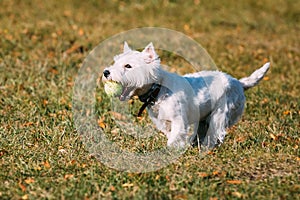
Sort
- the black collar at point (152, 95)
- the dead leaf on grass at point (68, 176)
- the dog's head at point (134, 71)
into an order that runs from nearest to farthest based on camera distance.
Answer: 1. the dead leaf on grass at point (68, 176)
2. the dog's head at point (134, 71)
3. the black collar at point (152, 95)

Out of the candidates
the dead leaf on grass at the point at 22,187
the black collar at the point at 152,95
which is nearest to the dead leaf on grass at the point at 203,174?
the black collar at the point at 152,95

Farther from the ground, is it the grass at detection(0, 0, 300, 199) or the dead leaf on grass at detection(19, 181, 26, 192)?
the grass at detection(0, 0, 300, 199)

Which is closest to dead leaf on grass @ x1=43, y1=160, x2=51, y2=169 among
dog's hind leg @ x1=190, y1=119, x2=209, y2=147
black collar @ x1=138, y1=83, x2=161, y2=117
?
black collar @ x1=138, y1=83, x2=161, y2=117

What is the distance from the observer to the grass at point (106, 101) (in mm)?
4934

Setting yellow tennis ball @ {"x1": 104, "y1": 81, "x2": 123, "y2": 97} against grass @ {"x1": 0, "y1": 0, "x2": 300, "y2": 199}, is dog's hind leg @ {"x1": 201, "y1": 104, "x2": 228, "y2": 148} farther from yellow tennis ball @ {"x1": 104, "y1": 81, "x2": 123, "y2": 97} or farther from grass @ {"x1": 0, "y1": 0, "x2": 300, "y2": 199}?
yellow tennis ball @ {"x1": 104, "y1": 81, "x2": 123, "y2": 97}

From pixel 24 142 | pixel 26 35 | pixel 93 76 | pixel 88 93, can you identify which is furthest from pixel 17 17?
pixel 24 142

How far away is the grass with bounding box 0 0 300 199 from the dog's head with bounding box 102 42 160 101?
72 centimetres

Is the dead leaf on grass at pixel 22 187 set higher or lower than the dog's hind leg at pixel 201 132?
lower

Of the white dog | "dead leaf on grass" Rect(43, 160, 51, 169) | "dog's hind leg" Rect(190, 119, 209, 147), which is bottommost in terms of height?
"dead leaf on grass" Rect(43, 160, 51, 169)

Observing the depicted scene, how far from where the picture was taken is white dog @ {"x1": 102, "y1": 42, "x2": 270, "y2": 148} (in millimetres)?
5430

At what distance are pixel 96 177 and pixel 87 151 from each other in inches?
29.3

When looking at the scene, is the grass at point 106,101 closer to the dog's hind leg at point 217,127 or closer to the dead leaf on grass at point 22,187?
the dead leaf on grass at point 22,187

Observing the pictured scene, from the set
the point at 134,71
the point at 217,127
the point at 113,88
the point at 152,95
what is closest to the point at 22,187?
the point at 113,88

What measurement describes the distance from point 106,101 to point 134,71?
7.46 ft
